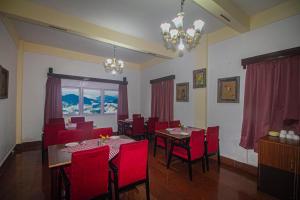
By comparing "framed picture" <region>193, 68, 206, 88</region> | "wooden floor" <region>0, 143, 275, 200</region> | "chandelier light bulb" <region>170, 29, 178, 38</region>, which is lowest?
"wooden floor" <region>0, 143, 275, 200</region>

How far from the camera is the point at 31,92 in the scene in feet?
14.8

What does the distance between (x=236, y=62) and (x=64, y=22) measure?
3.57 m

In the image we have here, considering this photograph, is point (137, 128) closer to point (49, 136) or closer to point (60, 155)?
point (49, 136)

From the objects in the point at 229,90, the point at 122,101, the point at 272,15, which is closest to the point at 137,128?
the point at 122,101

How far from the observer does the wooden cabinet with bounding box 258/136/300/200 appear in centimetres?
203

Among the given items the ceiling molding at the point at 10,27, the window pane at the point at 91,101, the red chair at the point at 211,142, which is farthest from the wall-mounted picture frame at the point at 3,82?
the red chair at the point at 211,142

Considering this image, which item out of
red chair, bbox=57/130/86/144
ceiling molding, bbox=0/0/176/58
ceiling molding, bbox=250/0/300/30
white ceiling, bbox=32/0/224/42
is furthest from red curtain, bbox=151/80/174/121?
red chair, bbox=57/130/86/144

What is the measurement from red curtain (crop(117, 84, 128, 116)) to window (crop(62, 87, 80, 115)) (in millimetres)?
1538

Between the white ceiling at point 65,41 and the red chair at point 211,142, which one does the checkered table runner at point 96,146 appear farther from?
the white ceiling at point 65,41

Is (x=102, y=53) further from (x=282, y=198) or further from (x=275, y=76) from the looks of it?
(x=282, y=198)

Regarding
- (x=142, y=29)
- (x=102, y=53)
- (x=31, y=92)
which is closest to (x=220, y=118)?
(x=142, y=29)

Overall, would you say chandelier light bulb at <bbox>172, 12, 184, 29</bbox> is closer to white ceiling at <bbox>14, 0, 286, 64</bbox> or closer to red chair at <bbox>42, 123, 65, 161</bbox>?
white ceiling at <bbox>14, 0, 286, 64</bbox>

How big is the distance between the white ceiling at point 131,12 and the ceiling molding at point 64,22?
0.36 feet

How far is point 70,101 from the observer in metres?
5.23
